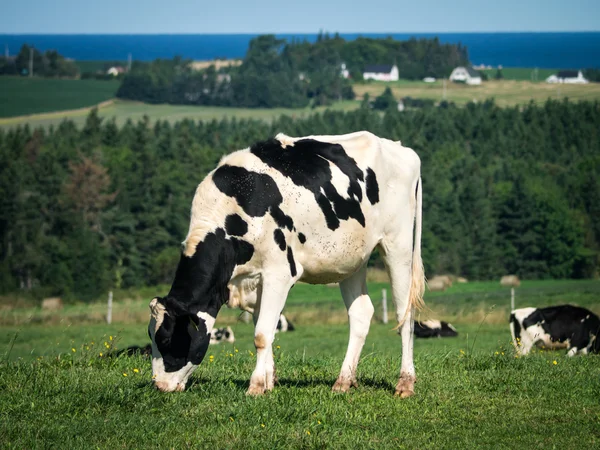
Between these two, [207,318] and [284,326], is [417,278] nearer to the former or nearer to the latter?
[207,318]

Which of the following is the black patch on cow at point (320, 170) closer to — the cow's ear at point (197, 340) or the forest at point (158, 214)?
Result: the cow's ear at point (197, 340)

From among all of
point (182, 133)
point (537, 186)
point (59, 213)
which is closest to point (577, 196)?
point (537, 186)

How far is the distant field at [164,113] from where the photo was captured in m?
160

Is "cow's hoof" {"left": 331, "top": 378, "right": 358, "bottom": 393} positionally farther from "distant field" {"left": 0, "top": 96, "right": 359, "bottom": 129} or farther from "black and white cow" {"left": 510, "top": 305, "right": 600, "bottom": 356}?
"distant field" {"left": 0, "top": 96, "right": 359, "bottom": 129}

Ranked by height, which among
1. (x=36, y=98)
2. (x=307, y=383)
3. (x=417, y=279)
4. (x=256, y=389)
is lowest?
(x=36, y=98)

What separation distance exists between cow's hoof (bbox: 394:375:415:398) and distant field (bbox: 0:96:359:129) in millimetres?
149610

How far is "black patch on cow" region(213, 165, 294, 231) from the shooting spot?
8.91 m

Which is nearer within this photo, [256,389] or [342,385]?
[256,389]

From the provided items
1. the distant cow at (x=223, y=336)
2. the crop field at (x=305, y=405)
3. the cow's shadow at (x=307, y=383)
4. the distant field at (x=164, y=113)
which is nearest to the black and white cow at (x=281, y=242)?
the cow's shadow at (x=307, y=383)

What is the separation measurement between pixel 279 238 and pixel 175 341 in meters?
1.37

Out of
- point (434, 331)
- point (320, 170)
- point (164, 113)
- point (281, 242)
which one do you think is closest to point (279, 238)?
point (281, 242)

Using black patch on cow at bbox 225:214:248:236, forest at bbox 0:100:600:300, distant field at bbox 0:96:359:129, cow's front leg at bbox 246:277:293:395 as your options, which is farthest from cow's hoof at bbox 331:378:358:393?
distant field at bbox 0:96:359:129

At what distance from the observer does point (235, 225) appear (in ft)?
29.1

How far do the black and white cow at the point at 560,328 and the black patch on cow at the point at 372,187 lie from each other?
10516mm
